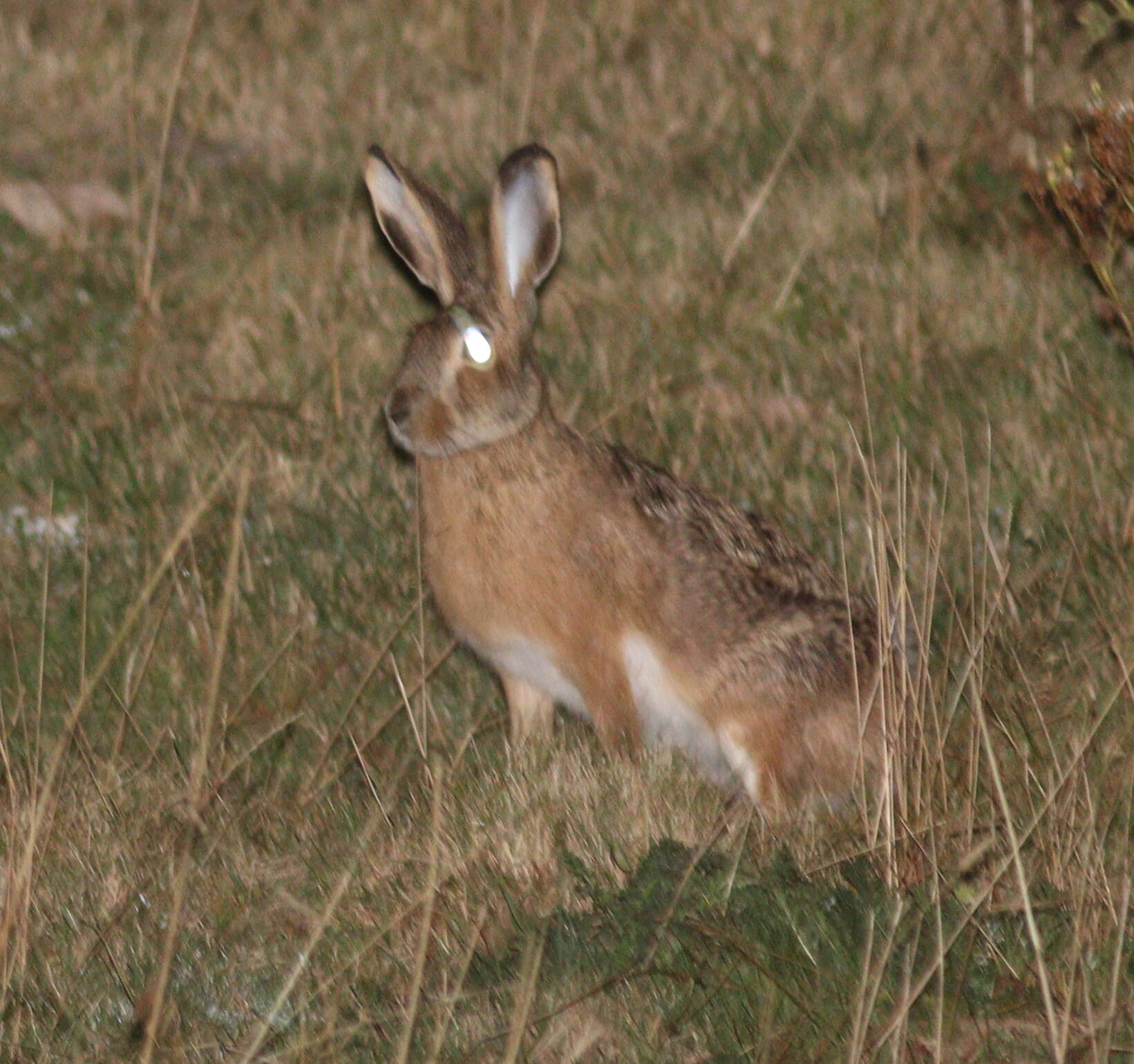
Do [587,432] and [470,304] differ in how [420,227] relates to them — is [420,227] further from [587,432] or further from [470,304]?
[587,432]

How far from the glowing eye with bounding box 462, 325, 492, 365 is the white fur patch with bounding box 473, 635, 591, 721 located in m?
0.59

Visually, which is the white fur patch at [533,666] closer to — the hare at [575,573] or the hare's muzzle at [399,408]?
the hare at [575,573]

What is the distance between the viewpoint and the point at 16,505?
528cm

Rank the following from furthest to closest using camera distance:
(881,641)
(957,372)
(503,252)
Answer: (957,372), (503,252), (881,641)

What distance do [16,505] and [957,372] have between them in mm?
2747

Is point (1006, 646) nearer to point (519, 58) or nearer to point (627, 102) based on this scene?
point (627, 102)

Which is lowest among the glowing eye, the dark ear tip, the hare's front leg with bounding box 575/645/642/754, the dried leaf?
the hare's front leg with bounding box 575/645/642/754

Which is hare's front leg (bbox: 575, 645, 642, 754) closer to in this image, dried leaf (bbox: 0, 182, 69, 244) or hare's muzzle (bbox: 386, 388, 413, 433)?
hare's muzzle (bbox: 386, 388, 413, 433)

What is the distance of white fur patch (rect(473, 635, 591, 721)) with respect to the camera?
406 cm

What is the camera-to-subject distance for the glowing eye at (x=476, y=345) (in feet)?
13.1

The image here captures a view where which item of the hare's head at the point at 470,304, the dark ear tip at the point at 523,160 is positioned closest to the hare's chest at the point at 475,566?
the hare's head at the point at 470,304

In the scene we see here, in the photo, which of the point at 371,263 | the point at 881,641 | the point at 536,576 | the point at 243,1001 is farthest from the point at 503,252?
the point at 371,263

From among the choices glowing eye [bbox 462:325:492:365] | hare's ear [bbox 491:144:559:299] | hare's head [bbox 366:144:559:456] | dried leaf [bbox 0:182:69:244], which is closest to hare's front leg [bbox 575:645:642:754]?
hare's head [bbox 366:144:559:456]

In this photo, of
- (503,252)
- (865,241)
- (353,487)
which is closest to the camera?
(503,252)
